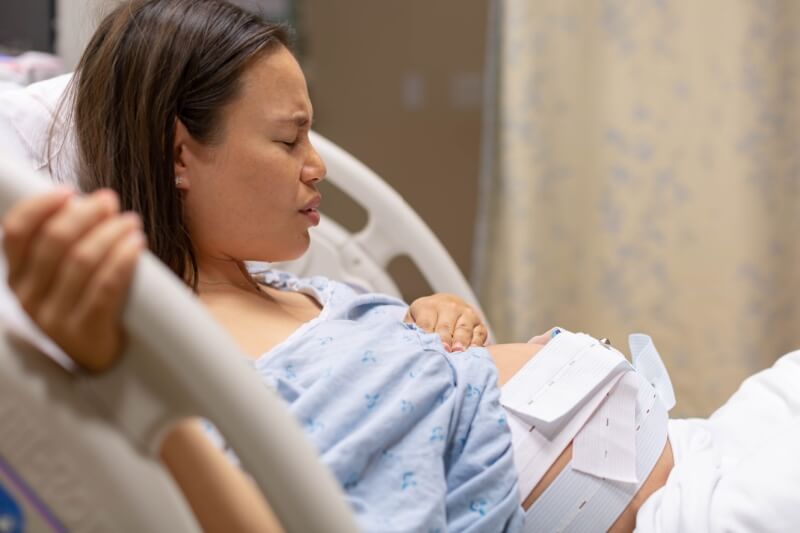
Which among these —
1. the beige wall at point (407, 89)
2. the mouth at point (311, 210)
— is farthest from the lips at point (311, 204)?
the beige wall at point (407, 89)

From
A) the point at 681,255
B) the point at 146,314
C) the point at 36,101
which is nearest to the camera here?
the point at 146,314

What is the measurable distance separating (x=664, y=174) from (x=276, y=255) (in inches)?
66.9

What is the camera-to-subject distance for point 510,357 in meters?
1.09

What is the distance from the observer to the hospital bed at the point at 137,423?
1.83 feet

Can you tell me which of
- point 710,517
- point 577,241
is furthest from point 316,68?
point 710,517

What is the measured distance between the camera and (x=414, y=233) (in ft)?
4.97

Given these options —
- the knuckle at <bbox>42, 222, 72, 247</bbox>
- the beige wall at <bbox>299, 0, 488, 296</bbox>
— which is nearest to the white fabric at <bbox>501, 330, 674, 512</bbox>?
the knuckle at <bbox>42, 222, 72, 247</bbox>

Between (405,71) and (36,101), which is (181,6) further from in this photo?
(405,71)

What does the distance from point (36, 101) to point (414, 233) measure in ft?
1.97

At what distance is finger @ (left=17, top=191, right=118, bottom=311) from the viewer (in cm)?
56

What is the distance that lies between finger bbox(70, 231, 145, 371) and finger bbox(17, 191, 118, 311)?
24 millimetres

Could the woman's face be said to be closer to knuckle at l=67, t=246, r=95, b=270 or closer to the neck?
the neck

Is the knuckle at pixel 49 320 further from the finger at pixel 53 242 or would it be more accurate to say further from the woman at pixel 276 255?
the woman at pixel 276 255

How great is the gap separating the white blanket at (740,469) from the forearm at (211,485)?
1.37ft
